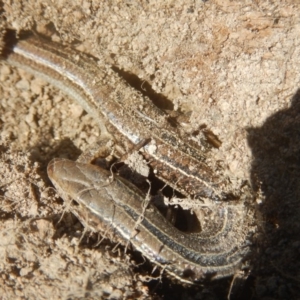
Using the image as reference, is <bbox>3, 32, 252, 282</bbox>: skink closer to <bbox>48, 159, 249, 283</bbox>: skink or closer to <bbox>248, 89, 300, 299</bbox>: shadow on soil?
<bbox>48, 159, 249, 283</bbox>: skink

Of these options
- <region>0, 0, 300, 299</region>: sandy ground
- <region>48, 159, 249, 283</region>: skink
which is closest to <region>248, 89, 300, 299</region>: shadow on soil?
<region>0, 0, 300, 299</region>: sandy ground

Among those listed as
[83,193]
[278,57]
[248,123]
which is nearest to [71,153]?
[83,193]

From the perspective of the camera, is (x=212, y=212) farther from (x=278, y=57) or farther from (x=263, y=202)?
(x=278, y=57)

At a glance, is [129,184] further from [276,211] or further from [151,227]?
[276,211]

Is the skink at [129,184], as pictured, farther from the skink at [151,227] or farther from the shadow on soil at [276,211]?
the shadow on soil at [276,211]

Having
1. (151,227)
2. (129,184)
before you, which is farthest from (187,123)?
(151,227)

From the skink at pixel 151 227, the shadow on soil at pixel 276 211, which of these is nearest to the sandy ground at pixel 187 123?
the shadow on soil at pixel 276 211
